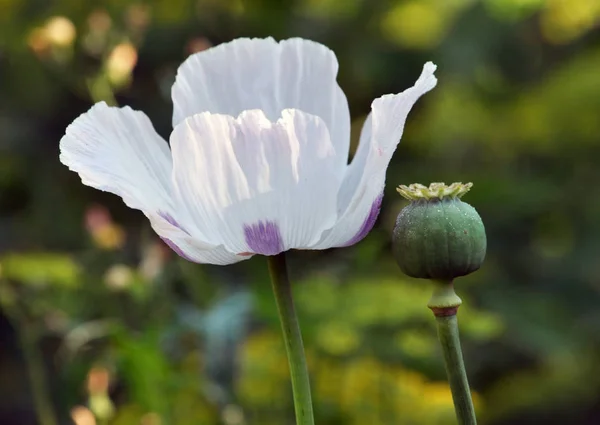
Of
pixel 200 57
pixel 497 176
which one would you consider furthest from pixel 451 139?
pixel 200 57

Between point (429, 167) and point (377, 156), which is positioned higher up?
point (429, 167)

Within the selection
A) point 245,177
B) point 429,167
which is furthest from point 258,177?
point 429,167

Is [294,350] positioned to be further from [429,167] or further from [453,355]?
[429,167]

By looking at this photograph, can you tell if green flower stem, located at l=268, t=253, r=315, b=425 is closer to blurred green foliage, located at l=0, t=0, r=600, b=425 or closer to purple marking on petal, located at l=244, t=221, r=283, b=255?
purple marking on petal, located at l=244, t=221, r=283, b=255

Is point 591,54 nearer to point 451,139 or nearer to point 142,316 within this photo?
point 451,139

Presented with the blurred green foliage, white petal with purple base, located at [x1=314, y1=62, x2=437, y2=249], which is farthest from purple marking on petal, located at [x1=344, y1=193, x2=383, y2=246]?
the blurred green foliage

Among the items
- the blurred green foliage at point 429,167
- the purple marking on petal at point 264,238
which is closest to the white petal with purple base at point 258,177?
the purple marking on petal at point 264,238
